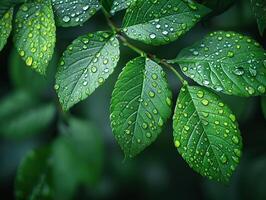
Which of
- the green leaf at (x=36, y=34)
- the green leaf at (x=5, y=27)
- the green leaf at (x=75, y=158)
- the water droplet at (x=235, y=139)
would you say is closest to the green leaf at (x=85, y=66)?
the green leaf at (x=36, y=34)

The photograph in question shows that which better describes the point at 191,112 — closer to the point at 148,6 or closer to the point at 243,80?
the point at 243,80

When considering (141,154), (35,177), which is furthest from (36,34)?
(141,154)

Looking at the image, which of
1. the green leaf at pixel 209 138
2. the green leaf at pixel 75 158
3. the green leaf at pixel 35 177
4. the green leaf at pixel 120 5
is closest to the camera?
the green leaf at pixel 209 138

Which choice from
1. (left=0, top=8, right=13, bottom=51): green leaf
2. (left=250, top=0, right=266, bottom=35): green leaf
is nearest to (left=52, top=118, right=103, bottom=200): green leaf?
(left=0, top=8, right=13, bottom=51): green leaf

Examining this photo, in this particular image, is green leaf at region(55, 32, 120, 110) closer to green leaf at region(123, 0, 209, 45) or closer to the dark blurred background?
green leaf at region(123, 0, 209, 45)

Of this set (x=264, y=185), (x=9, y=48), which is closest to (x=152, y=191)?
(x=264, y=185)

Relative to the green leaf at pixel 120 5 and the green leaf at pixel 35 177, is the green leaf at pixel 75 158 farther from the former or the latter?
the green leaf at pixel 120 5
